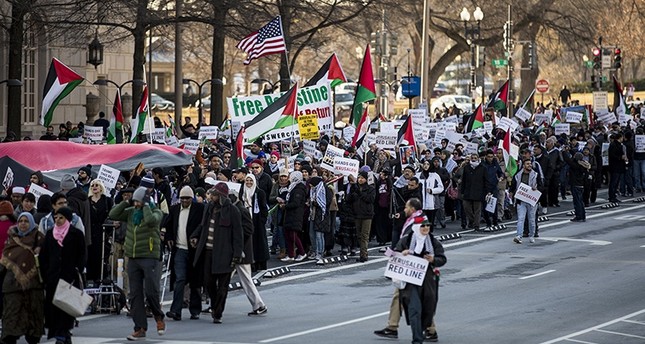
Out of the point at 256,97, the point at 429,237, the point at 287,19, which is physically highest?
the point at 287,19

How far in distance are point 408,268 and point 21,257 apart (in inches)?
162

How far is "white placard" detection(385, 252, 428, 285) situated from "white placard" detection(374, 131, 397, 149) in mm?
13067

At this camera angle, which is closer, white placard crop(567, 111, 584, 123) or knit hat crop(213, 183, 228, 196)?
knit hat crop(213, 183, 228, 196)

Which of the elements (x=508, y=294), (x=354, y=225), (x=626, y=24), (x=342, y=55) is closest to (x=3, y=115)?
(x=354, y=225)

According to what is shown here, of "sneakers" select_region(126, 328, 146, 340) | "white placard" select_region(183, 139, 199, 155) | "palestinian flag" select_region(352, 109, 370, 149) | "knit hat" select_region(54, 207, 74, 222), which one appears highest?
"palestinian flag" select_region(352, 109, 370, 149)

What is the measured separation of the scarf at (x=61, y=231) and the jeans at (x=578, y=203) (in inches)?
648

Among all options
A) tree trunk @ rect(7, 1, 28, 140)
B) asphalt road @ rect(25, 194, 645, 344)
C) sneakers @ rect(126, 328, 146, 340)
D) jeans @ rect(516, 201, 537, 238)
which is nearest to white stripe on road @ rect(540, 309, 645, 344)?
asphalt road @ rect(25, 194, 645, 344)

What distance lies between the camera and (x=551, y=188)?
33.1 m

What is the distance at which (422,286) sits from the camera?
15430mm

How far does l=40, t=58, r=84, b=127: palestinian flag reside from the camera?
28188mm

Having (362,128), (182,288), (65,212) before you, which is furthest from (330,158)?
(65,212)

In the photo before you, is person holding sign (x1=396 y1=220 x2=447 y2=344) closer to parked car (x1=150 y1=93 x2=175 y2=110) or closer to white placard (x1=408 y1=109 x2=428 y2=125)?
white placard (x1=408 y1=109 x2=428 y2=125)

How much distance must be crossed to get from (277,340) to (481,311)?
11.5 ft

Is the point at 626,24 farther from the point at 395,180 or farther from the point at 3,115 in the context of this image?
the point at 395,180
